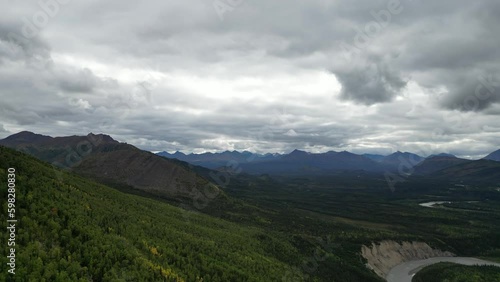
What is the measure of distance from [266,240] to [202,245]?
36759mm

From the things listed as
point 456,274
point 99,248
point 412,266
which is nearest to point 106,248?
point 99,248

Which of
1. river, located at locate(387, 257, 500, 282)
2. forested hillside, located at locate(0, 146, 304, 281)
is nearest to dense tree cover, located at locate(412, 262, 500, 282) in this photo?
river, located at locate(387, 257, 500, 282)

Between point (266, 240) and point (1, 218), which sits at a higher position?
point (1, 218)

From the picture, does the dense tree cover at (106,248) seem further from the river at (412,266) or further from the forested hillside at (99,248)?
the river at (412,266)

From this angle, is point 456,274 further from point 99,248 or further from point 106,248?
point 99,248

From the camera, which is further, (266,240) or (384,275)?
(384,275)

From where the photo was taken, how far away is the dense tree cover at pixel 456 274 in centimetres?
11131

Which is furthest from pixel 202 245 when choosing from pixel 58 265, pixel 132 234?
pixel 58 265

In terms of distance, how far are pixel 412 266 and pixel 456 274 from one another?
1045 inches

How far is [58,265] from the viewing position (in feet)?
104

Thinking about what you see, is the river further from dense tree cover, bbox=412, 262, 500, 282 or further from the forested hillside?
the forested hillside

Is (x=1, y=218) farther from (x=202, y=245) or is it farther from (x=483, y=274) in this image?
(x=483, y=274)

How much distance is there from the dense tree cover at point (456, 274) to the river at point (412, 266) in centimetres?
400

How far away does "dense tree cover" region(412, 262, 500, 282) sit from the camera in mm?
111312
